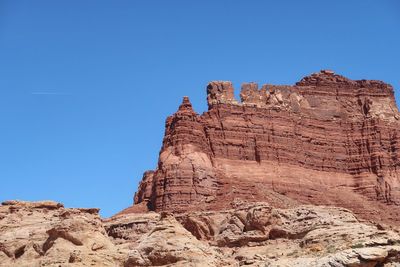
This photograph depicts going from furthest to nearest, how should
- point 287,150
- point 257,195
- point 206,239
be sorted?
point 287,150 < point 257,195 < point 206,239

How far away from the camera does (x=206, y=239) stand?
60.0 m

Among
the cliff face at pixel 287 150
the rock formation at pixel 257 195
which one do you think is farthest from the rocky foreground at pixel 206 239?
the cliff face at pixel 287 150

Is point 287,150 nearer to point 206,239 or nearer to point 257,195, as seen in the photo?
point 257,195

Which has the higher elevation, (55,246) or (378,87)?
(378,87)

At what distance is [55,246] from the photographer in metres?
38.6

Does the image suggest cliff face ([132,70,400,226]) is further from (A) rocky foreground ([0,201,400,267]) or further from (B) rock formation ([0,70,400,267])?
(A) rocky foreground ([0,201,400,267])

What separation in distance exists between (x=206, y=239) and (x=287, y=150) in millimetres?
35719

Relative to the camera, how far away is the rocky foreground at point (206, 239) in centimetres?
3384

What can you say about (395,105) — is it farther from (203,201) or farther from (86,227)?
(86,227)

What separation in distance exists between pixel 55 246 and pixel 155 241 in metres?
6.01

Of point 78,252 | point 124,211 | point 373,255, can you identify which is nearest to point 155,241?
point 78,252

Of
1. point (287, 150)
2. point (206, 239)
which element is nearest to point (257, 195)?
point (287, 150)

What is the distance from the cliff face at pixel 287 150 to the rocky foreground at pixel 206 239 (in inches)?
636

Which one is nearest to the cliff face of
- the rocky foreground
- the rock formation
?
the rock formation
